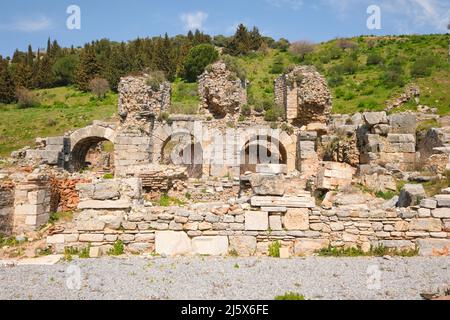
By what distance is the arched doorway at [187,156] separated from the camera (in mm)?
22562

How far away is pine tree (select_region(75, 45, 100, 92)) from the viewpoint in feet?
172

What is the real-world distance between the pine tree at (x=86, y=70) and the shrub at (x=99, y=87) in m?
3.96

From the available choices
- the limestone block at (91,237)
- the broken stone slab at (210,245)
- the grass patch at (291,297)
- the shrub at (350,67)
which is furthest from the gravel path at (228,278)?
the shrub at (350,67)

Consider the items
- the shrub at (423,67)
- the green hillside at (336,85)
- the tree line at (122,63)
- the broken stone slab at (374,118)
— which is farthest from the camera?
the tree line at (122,63)

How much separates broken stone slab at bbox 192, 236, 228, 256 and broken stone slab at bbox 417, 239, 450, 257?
3.45 metres

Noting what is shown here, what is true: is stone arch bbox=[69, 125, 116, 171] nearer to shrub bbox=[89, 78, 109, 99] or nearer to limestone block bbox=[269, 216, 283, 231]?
limestone block bbox=[269, 216, 283, 231]

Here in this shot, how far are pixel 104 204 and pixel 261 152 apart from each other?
52.5 ft

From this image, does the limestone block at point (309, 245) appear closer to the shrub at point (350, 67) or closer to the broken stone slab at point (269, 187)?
the broken stone slab at point (269, 187)

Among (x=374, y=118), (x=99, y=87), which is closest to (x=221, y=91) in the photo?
(x=374, y=118)

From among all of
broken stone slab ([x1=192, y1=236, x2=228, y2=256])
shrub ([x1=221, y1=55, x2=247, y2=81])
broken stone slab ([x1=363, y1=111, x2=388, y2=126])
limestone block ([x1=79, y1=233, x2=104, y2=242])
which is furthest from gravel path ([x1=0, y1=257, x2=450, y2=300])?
shrub ([x1=221, y1=55, x2=247, y2=81])

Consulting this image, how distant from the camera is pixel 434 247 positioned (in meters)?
6.74

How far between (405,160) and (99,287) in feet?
35.0
